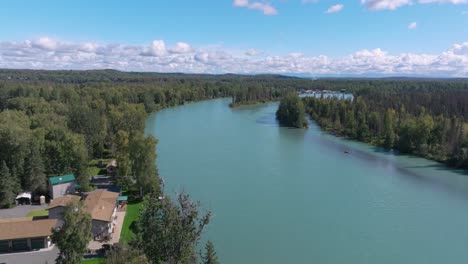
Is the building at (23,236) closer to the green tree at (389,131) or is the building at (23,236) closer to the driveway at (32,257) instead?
the driveway at (32,257)

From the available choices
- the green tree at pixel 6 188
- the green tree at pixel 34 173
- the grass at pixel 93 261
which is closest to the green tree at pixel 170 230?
the grass at pixel 93 261

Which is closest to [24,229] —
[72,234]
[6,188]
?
[6,188]

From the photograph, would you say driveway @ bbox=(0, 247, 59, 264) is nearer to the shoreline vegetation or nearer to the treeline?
the shoreline vegetation

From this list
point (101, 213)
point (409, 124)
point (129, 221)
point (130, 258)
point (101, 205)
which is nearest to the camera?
point (130, 258)

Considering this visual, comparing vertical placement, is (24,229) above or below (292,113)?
below

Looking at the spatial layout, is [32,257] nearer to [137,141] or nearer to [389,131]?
[137,141]

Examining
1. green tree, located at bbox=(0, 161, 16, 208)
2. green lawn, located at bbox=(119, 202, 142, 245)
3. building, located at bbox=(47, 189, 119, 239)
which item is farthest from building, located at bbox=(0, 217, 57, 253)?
green tree, located at bbox=(0, 161, 16, 208)
